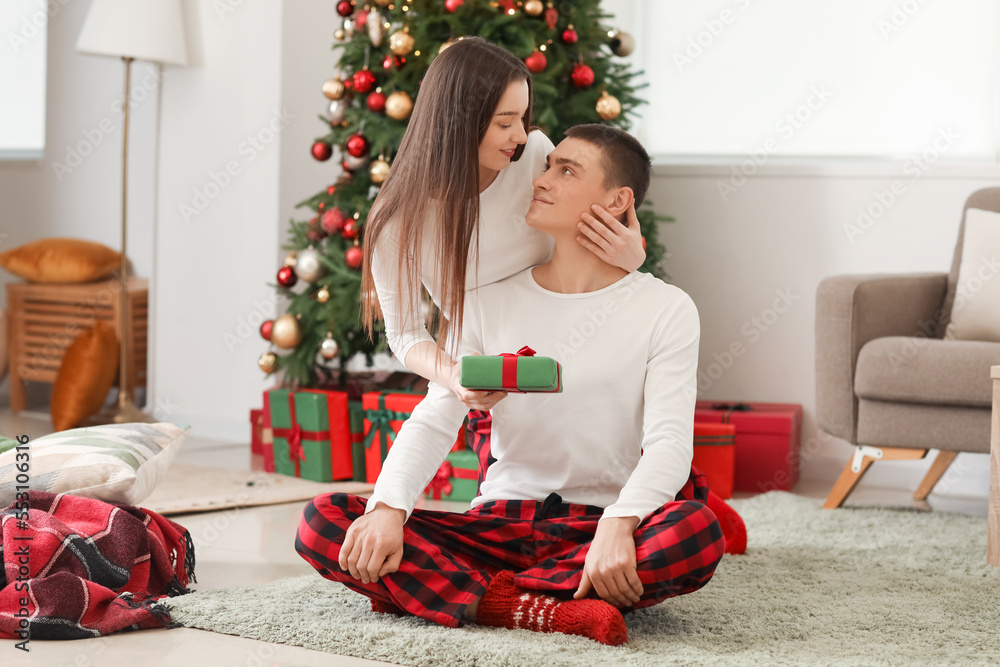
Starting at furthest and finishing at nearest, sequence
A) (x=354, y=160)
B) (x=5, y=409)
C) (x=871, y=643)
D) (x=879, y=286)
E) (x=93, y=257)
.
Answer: (x=5, y=409) → (x=93, y=257) → (x=354, y=160) → (x=879, y=286) → (x=871, y=643)

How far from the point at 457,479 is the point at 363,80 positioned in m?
1.12

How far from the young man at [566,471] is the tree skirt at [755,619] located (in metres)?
0.07

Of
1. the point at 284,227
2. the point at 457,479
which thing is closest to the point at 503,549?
the point at 457,479

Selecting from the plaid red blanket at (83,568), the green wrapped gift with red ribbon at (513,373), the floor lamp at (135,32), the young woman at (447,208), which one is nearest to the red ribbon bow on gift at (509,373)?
the green wrapped gift with red ribbon at (513,373)

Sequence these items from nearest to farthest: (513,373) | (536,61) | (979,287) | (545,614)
A: (513,373)
(545,614)
(979,287)
(536,61)

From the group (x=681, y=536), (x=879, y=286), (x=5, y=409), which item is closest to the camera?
(x=681, y=536)

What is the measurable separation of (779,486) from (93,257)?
2708mm

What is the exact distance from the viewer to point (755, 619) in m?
1.56

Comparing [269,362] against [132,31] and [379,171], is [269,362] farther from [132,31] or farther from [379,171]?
[132,31]

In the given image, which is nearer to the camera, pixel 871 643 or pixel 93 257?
pixel 871 643

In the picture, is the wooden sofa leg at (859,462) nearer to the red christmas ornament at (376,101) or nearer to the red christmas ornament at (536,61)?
the red christmas ornament at (536,61)

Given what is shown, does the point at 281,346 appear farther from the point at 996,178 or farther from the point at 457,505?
the point at 996,178

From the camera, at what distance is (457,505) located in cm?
258

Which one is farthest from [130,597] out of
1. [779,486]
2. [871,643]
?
[779,486]
